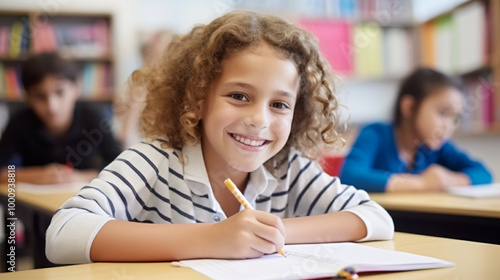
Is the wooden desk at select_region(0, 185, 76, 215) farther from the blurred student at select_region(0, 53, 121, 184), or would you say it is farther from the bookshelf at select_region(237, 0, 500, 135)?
the bookshelf at select_region(237, 0, 500, 135)

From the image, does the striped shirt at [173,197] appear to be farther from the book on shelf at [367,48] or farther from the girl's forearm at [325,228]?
the book on shelf at [367,48]

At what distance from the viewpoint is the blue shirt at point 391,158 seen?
207 centimetres

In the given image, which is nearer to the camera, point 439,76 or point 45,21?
point 439,76

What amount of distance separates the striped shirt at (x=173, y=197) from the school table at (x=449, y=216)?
35 cm

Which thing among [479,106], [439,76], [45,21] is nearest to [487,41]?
Result: [479,106]

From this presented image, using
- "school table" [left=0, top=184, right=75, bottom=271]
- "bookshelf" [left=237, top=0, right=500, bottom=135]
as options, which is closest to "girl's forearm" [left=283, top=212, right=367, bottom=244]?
"school table" [left=0, top=184, right=75, bottom=271]

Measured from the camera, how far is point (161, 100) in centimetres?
123

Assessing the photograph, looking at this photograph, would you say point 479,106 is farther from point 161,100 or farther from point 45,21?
point 45,21

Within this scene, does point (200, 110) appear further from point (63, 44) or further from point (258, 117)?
point (63, 44)

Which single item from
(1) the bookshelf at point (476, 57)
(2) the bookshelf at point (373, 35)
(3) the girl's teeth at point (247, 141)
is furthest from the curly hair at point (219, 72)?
(2) the bookshelf at point (373, 35)

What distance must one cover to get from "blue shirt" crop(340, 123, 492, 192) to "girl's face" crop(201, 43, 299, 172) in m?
0.97

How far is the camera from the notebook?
690 millimetres

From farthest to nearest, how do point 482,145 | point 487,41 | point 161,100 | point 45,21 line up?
point 45,21
point 482,145
point 487,41
point 161,100

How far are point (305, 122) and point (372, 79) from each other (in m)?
2.97
